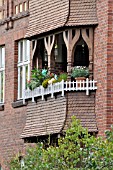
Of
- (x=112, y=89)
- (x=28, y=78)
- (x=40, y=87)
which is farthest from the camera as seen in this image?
(x=28, y=78)

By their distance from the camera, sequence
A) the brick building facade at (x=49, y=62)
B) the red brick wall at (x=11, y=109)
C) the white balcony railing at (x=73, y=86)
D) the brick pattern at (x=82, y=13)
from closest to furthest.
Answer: the brick building facade at (x=49, y=62), the white balcony railing at (x=73, y=86), the brick pattern at (x=82, y=13), the red brick wall at (x=11, y=109)

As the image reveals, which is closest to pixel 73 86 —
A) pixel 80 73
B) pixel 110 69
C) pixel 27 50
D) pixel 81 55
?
pixel 80 73

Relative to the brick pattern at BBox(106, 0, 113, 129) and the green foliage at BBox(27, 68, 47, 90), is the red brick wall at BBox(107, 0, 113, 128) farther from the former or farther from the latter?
the green foliage at BBox(27, 68, 47, 90)

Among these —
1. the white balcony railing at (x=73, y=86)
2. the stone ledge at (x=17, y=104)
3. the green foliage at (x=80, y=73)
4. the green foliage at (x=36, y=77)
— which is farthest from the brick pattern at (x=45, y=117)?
the stone ledge at (x=17, y=104)

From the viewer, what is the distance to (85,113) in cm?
3309

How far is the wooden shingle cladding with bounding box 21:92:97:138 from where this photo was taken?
108ft

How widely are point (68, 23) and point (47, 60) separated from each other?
3.07 meters

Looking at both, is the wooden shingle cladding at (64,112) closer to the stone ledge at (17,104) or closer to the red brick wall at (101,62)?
the red brick wall at (101,62)

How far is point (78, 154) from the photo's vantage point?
86.5 feet

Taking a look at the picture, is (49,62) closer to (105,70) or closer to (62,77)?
(62,77)

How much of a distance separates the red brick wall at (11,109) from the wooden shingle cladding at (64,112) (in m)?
3.28

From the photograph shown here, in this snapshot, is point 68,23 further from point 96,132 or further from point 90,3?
point 96,132

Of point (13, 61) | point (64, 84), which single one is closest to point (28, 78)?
point (13, 61)

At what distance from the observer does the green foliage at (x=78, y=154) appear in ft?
84.2
